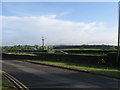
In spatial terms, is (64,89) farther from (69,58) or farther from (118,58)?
(69,58)

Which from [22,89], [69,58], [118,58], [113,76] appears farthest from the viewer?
[69,58]

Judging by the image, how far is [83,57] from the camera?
1236 inches

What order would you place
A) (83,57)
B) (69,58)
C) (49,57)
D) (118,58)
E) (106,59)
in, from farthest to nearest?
(49,57), (69,58), (83,57), (106,59), (118,58)

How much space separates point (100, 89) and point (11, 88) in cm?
458

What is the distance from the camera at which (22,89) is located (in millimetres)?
10828

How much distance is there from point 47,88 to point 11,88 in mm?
1853

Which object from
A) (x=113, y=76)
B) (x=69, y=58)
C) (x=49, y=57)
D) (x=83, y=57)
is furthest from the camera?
(x=49, y=57)

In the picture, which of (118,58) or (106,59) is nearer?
(118,58)

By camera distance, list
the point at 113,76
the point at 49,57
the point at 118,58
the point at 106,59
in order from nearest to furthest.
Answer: the point at 113,76, the point at 118,58, the point at 106,59, the point at 49,57

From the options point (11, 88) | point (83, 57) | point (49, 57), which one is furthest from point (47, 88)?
point (49, 57)

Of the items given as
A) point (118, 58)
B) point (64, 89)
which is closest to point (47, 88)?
point (64, 89)

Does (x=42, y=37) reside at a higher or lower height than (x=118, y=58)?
higher

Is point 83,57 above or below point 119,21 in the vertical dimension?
below

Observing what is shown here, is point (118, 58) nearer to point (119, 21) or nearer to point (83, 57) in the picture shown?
point (119, 21)
